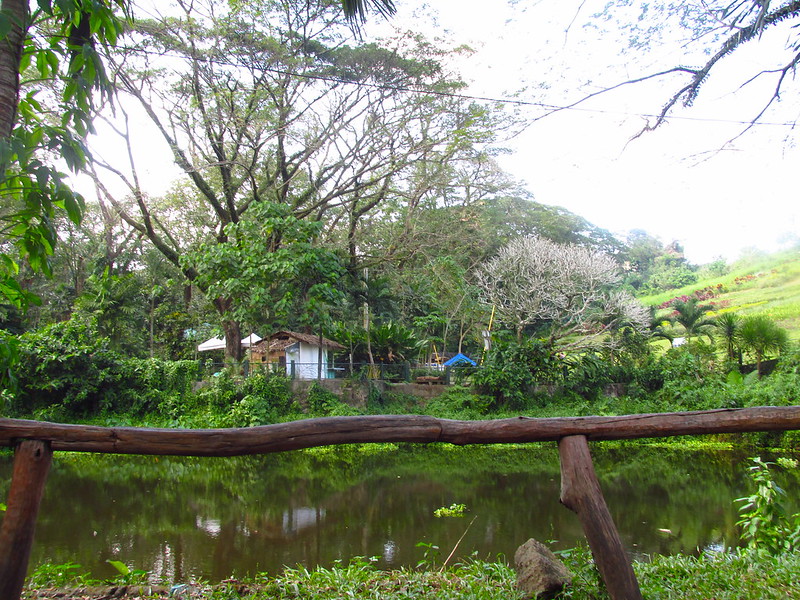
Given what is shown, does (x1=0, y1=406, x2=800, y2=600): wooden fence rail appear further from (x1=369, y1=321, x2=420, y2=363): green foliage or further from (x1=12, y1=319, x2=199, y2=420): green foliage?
(x1=369, y1=321, x2=420, y2=363): green foliage

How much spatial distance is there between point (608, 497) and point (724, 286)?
2244 centimetres

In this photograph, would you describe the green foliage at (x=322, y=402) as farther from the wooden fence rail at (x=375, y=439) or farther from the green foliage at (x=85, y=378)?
the wooden fence rail at (x=375, y=439)

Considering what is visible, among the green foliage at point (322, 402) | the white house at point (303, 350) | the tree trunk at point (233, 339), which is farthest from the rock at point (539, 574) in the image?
the white house at point (303, 350)

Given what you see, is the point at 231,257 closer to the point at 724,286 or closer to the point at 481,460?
the point at 481,460

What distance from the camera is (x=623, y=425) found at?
2.23 m

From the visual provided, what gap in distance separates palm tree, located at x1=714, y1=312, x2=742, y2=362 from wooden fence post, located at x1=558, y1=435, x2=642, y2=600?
51.3 ft

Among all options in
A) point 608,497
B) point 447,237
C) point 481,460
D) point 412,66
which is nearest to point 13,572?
point 608,497

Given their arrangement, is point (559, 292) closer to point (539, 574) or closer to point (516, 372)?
point (516, 372)

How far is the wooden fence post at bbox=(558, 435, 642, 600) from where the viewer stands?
2016mm

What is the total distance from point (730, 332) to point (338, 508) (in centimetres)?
1388

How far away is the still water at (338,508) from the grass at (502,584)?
91 centimetres

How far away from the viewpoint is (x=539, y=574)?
8.54ft

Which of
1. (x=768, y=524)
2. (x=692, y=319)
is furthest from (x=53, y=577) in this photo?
(x=692, y=319)

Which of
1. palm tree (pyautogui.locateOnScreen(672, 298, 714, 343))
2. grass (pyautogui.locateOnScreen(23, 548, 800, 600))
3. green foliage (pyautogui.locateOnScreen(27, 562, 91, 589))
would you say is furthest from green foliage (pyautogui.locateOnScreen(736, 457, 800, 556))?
palm tree (pyautogui.locateOnScreen(672, 298, 714, 343))
